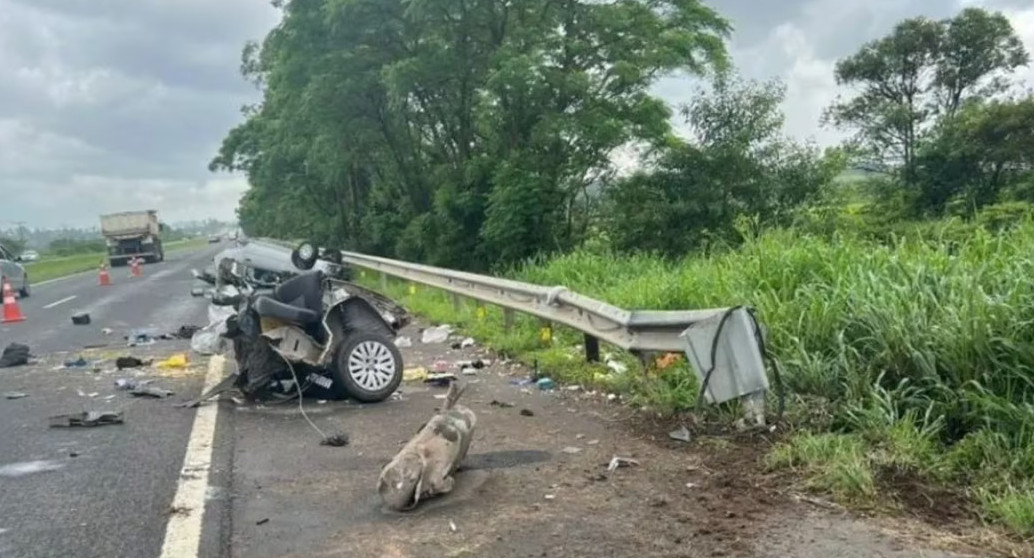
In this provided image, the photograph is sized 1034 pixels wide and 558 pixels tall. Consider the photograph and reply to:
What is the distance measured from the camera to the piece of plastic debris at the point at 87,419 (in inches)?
270

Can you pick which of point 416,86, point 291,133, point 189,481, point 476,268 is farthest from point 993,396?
point 291,133

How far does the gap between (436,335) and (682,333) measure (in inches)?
242

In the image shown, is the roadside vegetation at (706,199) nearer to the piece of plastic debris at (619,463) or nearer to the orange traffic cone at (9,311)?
the piece of plastic debris at (619,463)

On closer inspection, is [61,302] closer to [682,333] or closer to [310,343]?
[310,343]

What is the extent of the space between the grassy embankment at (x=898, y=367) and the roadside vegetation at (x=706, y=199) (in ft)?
0.05

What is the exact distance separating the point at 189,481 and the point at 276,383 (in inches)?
110

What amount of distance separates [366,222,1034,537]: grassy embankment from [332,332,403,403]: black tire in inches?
59.4

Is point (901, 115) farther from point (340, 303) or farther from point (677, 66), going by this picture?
point (340, 303)

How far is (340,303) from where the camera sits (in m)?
7.65

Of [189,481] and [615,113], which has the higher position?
[615,113]

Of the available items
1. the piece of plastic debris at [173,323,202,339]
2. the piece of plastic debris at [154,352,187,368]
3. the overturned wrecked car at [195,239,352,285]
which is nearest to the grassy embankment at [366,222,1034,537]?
the overturned wrecked car at [195,239,352,285]

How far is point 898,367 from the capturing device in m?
5.46

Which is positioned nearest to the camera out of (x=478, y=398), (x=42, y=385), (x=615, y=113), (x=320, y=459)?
(x=320, y=459)

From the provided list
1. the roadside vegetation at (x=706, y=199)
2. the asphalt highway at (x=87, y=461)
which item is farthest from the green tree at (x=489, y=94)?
the asphalt highway at (x=87, y=461)
